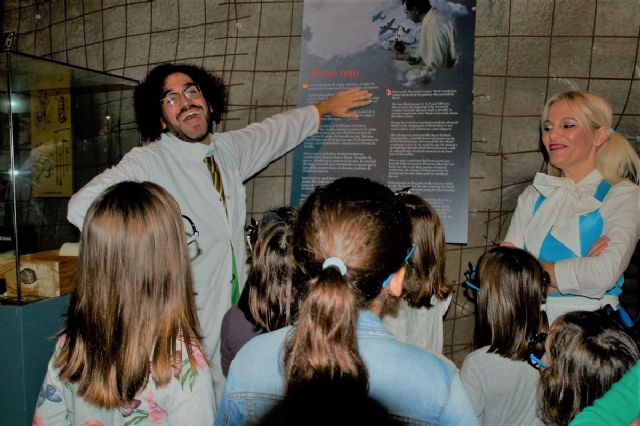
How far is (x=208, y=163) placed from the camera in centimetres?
238

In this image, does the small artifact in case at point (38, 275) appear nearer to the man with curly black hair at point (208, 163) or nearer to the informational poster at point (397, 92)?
the man with curly black hair at point (208, 163)

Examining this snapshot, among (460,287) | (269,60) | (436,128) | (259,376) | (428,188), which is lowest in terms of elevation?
(460,287)

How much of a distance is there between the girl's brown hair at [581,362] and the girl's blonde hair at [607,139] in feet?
2.99

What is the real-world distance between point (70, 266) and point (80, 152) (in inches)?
30.6

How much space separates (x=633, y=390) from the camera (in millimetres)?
979

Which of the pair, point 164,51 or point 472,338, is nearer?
point 472,338

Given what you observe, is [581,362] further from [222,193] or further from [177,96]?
[177,96]

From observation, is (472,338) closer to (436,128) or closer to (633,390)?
(436,128)

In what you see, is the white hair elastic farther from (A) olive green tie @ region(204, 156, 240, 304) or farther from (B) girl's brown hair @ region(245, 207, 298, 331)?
(A) olive green tie @ region(204, 156, 240, 304)

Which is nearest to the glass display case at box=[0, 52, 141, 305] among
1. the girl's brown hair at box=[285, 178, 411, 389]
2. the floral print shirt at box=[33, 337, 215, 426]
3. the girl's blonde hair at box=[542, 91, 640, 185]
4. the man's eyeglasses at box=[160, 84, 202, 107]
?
the man's eyeglasses at box=[160, 84, 202, 107]

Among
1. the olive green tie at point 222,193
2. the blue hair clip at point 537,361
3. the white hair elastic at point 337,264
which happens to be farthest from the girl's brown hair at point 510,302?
the olive green tie at point 222,193

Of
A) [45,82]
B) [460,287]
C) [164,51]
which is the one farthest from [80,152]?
[460,287]

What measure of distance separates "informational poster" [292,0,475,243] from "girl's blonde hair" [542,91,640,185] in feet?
1.64

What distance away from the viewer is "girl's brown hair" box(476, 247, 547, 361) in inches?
62.9
